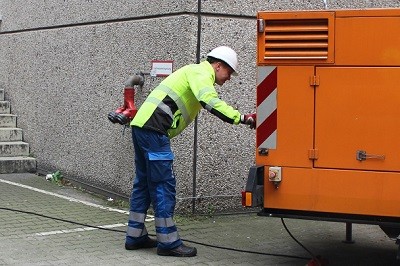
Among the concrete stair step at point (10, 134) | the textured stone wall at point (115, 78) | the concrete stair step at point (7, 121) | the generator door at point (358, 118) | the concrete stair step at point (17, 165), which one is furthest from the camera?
the concrete stair step at point (7, 121)

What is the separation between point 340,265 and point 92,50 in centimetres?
459

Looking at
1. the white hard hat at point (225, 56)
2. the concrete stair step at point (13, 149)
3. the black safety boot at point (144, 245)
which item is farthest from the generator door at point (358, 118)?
the concrete stair step at point (13, 149)

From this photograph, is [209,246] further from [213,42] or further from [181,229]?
[213,42]

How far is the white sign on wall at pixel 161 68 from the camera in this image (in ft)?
25.1

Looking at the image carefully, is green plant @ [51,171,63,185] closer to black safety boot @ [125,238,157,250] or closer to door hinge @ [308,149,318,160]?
black safety boot @ [125,238,157,250]

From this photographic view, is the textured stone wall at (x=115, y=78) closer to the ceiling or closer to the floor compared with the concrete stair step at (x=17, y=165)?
closer to the ceiling

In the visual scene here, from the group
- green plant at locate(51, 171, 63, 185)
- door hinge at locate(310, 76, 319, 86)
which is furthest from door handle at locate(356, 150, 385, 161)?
green plant at locate(51, 171, 63, 185)

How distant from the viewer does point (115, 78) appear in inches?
337

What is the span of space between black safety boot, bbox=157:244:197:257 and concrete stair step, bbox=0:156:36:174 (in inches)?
186

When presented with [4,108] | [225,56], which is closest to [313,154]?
Answer: [225,56]

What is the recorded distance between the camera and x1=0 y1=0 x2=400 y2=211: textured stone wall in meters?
7.63

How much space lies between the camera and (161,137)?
6074mm

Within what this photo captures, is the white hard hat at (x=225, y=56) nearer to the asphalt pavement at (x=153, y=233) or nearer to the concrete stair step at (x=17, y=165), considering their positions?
the asphalt pavement at (x=153, y=233)

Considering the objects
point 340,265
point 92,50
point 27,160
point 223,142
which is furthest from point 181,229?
point 27,160
